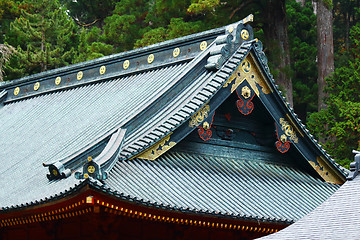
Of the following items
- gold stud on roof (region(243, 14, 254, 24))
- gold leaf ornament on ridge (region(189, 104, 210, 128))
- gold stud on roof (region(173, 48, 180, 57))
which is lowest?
gold leaf ornament on ridge (region(189, 104, 210, 128))

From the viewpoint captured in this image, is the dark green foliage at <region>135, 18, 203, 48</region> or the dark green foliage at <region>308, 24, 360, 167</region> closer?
the dark green foliage at <region>308, 24, 360, 167</region>

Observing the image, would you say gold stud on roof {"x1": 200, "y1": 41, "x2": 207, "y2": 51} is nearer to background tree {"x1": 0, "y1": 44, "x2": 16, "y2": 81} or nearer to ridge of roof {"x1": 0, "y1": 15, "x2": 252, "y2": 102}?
ridge of roof {"x1": 0, "y1": 15, "x2": 252, "y2": 102}

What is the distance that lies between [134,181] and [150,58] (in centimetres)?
521

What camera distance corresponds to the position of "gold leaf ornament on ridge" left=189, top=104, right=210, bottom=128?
1330 cm

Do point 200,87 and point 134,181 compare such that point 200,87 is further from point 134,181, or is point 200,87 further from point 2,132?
point 2,132

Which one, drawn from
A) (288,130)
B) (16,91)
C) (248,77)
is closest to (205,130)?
(248,77)

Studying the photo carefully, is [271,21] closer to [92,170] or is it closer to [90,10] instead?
[90,10]

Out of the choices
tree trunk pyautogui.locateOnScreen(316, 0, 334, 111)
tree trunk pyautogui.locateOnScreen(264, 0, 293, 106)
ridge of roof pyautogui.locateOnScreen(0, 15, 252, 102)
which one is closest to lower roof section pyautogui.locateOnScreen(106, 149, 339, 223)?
ridge of roof pyautogui.locateOnScreen(0, 15, 252, 102)

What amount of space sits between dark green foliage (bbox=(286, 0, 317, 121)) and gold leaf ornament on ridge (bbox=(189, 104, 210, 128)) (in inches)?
737

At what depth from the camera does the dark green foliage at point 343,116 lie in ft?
74.5

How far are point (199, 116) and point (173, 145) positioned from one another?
802 mm

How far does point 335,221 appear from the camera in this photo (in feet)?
29.0

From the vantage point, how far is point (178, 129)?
1308cm

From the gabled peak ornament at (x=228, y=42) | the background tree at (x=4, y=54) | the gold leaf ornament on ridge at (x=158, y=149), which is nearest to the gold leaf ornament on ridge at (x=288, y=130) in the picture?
the gabled peak ornament at (x=228, y=42)
